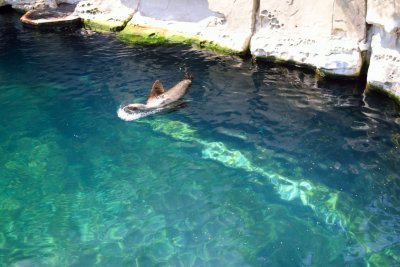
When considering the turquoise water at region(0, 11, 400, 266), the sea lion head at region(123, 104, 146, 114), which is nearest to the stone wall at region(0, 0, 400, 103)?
the turquoise water at region(0, 11, 400, 266)

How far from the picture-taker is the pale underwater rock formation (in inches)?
355

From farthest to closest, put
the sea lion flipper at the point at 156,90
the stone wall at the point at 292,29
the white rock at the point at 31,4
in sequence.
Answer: the white rock at the point at 31,4 → the sea lion flipper at the point at 156,90 → the stone wall at the point at 292,29

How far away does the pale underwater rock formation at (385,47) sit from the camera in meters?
9.02

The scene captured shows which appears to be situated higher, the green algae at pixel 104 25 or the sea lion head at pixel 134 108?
the green algae at pixel 104 25

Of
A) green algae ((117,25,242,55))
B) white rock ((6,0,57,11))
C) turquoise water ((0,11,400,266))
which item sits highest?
white rock ((6,0,57,11))

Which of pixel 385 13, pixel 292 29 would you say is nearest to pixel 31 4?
pixel 292 29

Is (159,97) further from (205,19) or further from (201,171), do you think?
(205,19)

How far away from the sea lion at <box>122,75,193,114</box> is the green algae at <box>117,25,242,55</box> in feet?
9.95

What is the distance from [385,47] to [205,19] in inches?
Answer: 232

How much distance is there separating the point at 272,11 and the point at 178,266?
810 cm

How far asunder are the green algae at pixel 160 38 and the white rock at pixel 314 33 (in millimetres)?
1472

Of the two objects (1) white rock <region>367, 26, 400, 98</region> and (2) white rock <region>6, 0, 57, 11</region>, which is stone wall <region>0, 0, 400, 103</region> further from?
(2) white rock <region>6, 0, 57, 11</region>

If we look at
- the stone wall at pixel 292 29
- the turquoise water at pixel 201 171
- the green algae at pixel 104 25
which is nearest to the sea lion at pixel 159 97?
the turquoise water at pixel 201 171

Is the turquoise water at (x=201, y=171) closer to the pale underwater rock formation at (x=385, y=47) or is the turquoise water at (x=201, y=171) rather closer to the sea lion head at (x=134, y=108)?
the sea lion head at (x=134, y=108)
